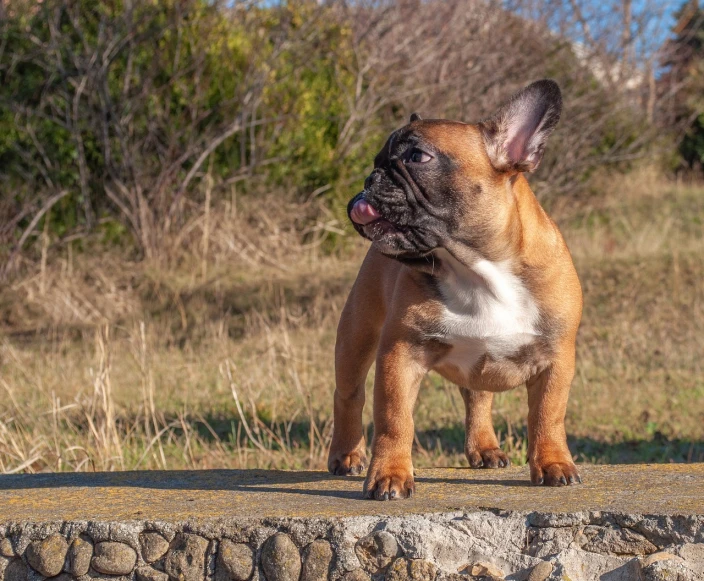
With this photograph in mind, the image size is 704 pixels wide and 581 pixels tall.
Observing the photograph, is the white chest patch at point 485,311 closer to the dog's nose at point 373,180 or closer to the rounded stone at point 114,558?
the dog's nose at point 373,180

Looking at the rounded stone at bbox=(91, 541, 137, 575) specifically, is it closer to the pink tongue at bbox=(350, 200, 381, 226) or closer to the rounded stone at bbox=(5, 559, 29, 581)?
the rounded stone at bbox=(5, 559, 29, 581)

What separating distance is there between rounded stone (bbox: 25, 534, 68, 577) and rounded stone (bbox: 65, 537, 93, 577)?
0.04 m

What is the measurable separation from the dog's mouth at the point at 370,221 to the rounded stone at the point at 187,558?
1287 mm

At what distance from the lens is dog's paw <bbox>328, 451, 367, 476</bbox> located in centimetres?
461

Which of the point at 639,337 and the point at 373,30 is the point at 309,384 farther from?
the point at 373,30

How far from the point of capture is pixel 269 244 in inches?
532

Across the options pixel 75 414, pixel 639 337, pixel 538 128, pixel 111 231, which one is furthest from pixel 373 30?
pixel 538 128

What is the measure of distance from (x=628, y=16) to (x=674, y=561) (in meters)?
14.9

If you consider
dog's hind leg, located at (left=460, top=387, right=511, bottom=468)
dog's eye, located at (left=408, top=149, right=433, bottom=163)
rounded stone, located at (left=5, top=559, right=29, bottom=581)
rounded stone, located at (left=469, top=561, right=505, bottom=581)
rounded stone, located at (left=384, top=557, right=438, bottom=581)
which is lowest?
rounded stone, located at (left=5, top=559, right=29, bottom=581)

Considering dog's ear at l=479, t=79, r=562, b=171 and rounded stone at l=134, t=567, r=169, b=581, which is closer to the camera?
rounded stone at l=134, t=567, r=169, b=581

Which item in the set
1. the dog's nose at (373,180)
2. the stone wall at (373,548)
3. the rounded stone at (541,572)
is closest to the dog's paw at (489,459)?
the stone wall at (373,548)

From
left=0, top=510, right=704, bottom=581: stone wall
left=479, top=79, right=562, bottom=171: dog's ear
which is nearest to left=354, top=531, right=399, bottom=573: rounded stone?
left=0, top=510, right=704, bottom=581: stone wall

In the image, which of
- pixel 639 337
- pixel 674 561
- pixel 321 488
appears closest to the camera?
pixel 674 561

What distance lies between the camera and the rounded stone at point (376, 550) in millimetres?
3457
